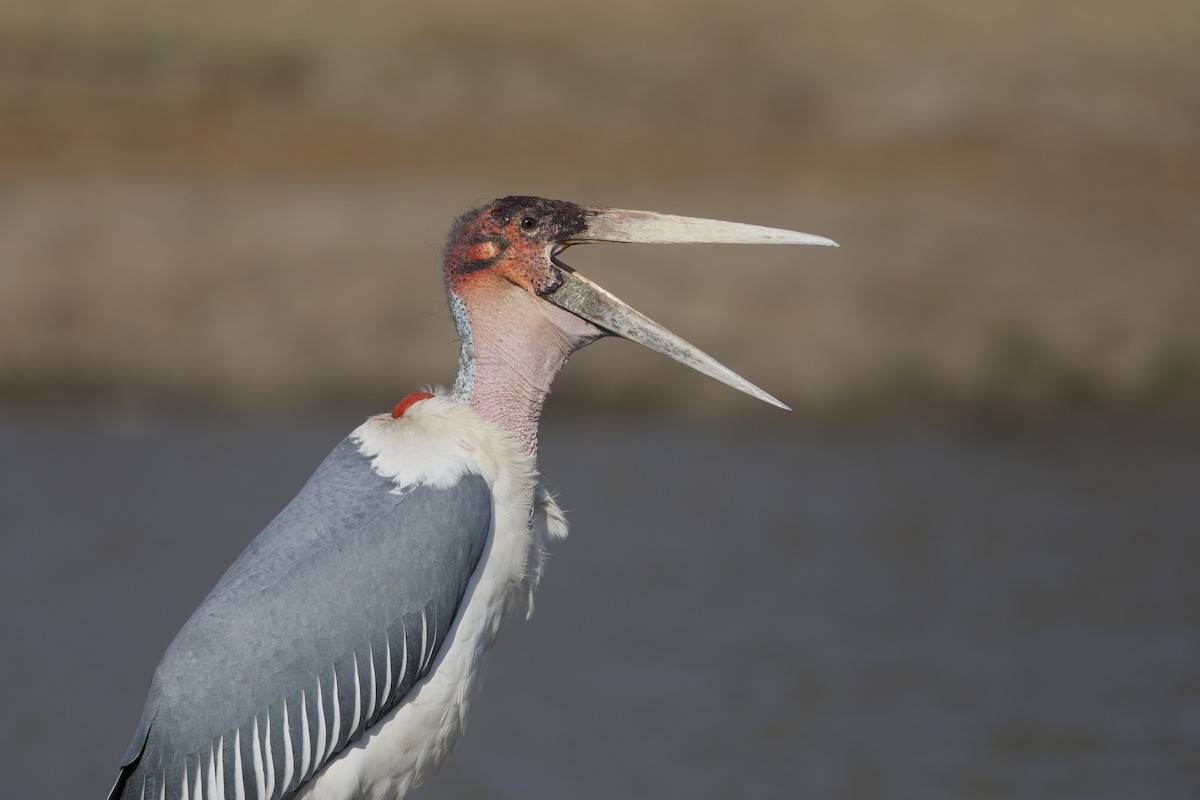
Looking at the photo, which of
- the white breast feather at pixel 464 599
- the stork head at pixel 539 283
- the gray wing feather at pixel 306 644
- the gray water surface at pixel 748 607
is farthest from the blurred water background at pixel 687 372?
the stork head at pixel 539 283

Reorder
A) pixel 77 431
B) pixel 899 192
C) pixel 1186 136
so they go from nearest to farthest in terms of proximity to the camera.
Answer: pixel 77 431, pixel 899 192, pixel 1186 136

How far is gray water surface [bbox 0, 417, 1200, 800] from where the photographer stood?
25.0ft

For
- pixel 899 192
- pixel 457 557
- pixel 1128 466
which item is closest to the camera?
pixel 457 557

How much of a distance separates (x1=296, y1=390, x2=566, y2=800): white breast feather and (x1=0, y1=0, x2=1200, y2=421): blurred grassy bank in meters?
7.72

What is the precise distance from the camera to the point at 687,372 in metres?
12.5

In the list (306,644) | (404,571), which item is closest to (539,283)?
(404,571)

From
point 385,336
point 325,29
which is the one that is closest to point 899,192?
point 385,336

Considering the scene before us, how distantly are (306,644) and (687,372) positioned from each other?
28.1 feet

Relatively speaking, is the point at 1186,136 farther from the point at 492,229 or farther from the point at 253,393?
the point at 492,229

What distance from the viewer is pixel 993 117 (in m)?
15.0

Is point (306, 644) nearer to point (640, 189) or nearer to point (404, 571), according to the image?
point (404, 571)

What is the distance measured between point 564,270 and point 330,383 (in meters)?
8.65

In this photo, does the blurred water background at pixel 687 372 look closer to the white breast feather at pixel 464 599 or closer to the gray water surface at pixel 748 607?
the gray water surface at pixel 748 607

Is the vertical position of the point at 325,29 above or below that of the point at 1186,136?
below
